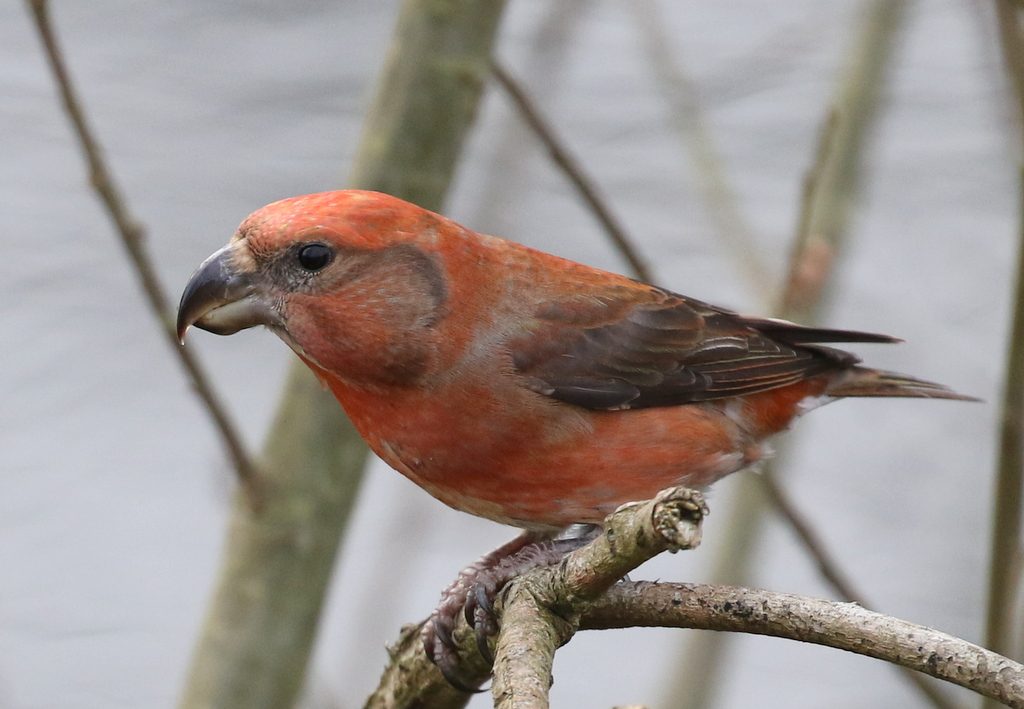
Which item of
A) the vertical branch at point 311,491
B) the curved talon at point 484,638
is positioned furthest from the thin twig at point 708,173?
the curved talon at point 484,638

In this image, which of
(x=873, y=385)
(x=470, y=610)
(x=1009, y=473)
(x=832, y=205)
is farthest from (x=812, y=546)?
(x=832, y=205)

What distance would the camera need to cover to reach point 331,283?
152 inches

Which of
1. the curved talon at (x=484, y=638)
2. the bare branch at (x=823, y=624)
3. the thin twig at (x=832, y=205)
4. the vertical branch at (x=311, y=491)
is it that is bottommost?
the bare branch at (x=823, y=624)

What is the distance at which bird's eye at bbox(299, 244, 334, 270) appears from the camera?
3795 mm

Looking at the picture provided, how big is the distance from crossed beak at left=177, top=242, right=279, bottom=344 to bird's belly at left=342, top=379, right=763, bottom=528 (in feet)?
1.37

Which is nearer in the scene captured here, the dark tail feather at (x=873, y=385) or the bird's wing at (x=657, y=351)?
the bird's wing at (x=657, y=351)

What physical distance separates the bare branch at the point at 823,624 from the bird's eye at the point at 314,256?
130 cm

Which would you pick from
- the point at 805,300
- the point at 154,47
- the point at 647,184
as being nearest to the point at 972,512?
the point at 647,184

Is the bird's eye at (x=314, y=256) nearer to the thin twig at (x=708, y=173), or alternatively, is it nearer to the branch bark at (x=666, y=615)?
the branch bark at (x=666, y=615)

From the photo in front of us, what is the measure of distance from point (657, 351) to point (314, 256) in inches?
51.6

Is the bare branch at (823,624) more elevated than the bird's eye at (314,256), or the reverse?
the bird's eye at (314,256)

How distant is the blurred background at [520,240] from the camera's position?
7.25 m

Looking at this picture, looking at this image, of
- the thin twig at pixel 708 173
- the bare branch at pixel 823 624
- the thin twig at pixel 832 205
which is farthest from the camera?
the thin twig at pixel 708 173

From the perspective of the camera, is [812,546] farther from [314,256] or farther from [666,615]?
[314,256]
